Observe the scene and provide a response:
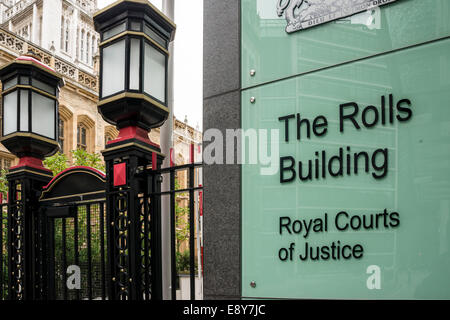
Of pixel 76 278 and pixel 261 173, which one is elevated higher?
pixel 261 173

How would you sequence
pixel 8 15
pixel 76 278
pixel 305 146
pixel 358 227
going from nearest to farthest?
pixel 358 227, pixel 305 146, pixel 76 278, pixel 8 15

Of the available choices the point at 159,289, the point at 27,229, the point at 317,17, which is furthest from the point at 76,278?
the point at 317,17

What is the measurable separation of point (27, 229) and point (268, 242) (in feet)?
11.4

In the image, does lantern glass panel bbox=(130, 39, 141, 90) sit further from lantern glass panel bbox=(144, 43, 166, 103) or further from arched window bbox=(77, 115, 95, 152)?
arched window bbox=(77, 115, 95, 152)

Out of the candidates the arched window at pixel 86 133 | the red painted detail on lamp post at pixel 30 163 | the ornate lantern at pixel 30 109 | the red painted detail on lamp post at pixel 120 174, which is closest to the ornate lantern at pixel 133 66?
the red painted detail on lamp post at pixel 120 174

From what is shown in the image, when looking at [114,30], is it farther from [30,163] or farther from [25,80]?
[30,163]

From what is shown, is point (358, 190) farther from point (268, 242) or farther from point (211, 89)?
point (211, 89)

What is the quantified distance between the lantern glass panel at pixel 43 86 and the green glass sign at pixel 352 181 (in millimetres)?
3118

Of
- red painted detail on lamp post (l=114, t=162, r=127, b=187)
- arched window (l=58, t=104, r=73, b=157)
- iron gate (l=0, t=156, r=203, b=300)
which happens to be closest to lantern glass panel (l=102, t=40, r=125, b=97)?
red painted detail on lamp post (l=114, t=162, r=127, b=187)

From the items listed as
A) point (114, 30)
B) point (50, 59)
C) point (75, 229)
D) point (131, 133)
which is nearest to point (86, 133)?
point (50, 59)

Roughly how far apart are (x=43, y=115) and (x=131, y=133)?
2.04m

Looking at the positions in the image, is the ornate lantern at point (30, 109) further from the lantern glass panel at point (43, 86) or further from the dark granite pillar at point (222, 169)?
the dark granite pillar at point (222, 169)

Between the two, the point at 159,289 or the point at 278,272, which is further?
the point at 159,289

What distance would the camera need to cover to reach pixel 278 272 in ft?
11.6
